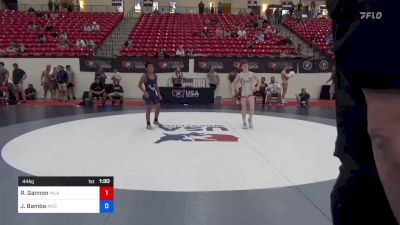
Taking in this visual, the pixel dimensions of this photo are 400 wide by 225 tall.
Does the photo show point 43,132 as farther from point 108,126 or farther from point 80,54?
point 80,54

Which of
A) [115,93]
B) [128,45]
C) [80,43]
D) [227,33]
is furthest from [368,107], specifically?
[227,33]

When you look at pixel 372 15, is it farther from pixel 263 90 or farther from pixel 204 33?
pixel 204 33

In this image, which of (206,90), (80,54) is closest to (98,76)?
(80,54)

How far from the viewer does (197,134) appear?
8.38 meters

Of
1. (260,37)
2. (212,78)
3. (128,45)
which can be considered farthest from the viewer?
(260,37)

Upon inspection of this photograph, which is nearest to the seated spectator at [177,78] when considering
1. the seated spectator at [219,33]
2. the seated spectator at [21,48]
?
the seated spectator at [219,33]

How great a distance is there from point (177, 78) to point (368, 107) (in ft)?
53.3

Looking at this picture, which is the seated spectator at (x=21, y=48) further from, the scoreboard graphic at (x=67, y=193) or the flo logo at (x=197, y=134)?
the scoreboard graphic at (x=67, y=193)

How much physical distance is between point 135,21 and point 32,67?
37.1ft

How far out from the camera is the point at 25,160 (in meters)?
5.91

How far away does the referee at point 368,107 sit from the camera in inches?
30.7

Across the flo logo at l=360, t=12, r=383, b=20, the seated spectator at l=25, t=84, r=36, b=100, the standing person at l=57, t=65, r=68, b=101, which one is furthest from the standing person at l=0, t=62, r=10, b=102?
the flo logo at l=360, t=12, r=383, b=20

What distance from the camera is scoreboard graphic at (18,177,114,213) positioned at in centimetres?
254

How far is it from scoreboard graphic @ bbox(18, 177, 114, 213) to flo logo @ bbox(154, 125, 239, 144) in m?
4.78
